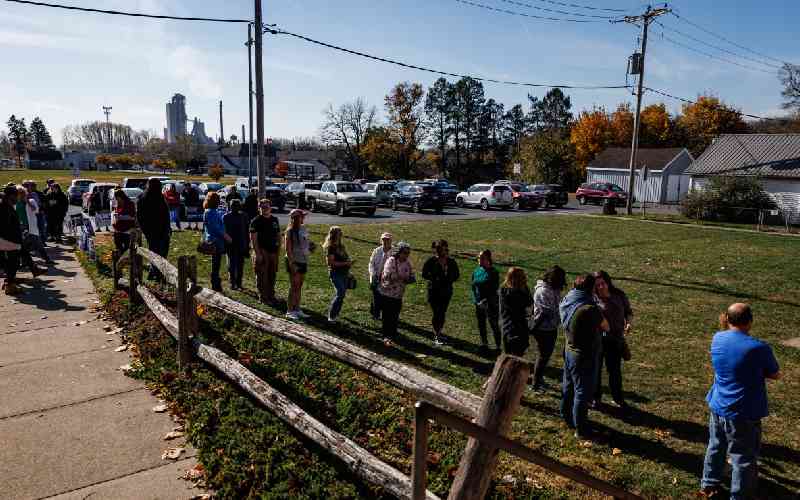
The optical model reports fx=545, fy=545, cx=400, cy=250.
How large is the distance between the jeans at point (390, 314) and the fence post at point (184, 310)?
2.71m

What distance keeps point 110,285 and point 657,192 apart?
47278 mm

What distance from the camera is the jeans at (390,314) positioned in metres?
7.97

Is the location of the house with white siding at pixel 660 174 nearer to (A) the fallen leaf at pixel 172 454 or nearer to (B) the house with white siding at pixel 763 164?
(B) the house with white siding at pixel 763 164

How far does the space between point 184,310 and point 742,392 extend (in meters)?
5.62

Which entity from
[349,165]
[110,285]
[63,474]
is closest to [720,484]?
[63,474]

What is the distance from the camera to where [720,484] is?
14.9ft

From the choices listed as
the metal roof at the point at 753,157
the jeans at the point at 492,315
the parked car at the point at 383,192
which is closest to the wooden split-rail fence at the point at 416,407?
the jeans at the point at 492,315

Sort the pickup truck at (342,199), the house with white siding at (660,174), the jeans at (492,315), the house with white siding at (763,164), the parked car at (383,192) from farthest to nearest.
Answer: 1. the house with white siding at (660,174)
2. the parked car at (383,192)
3. the house with white siding at (763,164)
4. the pickup truck at (342,199)
5. the jeans at (492,315)

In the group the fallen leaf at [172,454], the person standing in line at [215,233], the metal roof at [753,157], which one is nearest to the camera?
the fallen leaf at [172,454]

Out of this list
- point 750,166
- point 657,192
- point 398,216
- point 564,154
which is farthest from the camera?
point 564,154

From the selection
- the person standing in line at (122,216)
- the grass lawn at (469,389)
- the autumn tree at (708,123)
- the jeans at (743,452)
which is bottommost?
the grass lawn at (469,389)

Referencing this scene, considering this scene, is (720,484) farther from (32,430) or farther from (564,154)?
(564,154)

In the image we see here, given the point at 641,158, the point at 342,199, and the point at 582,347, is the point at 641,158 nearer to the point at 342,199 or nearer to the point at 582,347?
the point at 342,199

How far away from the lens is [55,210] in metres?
15.9
